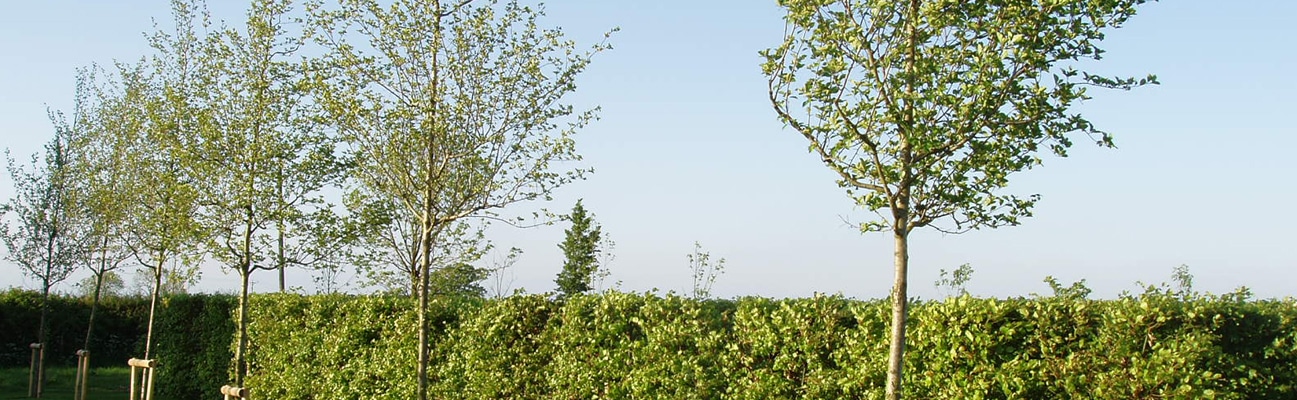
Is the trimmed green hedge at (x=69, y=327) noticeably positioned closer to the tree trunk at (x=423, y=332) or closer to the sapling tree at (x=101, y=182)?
the sapling tree at (x=101, y=182)

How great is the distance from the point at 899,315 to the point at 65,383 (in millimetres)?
20240

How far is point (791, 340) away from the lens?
8312 mm

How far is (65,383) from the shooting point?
21375mm

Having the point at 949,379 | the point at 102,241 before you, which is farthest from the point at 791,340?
the point at 102,241

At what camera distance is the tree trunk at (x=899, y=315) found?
6414mm

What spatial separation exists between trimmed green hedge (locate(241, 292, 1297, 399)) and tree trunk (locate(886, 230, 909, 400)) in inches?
42.4

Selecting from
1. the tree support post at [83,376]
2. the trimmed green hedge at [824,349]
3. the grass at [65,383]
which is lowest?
the grass at [65,383]

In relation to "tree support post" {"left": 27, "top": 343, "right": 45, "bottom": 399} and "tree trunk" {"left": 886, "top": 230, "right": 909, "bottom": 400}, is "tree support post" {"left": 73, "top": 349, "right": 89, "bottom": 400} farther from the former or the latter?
"tree trunk" {"left": 886, "top": 230, "right": 909, "bottom": 400}

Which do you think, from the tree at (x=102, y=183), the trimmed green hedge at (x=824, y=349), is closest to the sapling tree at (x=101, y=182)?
the tree at (x=102, y=183)

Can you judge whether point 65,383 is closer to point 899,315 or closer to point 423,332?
point 423,332

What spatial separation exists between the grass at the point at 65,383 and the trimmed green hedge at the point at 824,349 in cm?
971

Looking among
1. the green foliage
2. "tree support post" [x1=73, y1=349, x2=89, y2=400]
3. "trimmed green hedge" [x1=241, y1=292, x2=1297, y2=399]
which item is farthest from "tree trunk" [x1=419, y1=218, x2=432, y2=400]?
"tree support post" [x1=73, y1=349, x2=89, y2=400]

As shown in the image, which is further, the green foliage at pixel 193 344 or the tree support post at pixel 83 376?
the green foliage at pixel 193 344

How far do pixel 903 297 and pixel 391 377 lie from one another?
7.30 meters
